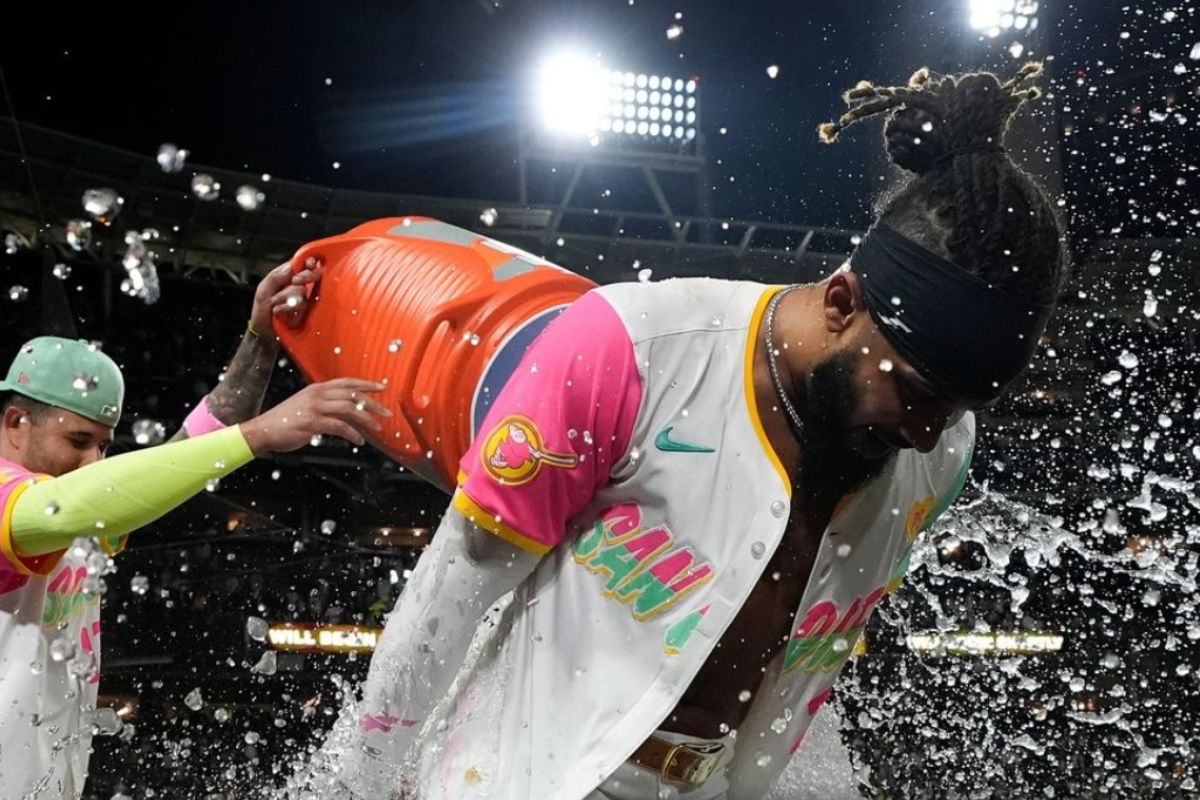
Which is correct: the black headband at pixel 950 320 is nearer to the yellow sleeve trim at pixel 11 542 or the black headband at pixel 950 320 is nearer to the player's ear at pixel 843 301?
the player's ear at pixel 843 301

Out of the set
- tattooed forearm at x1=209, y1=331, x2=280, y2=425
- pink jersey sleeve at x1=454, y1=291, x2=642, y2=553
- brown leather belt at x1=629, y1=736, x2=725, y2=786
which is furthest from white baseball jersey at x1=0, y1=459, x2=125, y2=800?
brown leather belt at x1=629, y1=736, x2=725, y2=786

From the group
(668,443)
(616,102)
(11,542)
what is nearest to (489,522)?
(668,443)

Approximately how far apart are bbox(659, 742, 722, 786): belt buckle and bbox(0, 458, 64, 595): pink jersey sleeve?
1.32m

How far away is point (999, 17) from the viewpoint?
19.2 feet

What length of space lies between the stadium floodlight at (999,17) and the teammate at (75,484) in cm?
459

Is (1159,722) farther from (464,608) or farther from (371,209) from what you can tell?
(464,608)

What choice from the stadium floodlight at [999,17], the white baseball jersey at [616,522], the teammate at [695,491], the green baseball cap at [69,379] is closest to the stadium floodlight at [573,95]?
the stadium floodlight at [999,17]

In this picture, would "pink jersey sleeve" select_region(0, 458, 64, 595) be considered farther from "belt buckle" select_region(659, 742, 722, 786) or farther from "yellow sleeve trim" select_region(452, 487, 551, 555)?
"belt buckle" select_region(659, 742, 722, 786)

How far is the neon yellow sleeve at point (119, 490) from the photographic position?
2.05 m

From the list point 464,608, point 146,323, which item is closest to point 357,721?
point 464,608

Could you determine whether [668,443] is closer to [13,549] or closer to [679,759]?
[679,759]

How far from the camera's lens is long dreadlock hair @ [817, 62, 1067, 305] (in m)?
1.23

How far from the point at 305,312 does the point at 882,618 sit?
21.8ft

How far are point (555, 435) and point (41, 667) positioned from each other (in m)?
1.49
